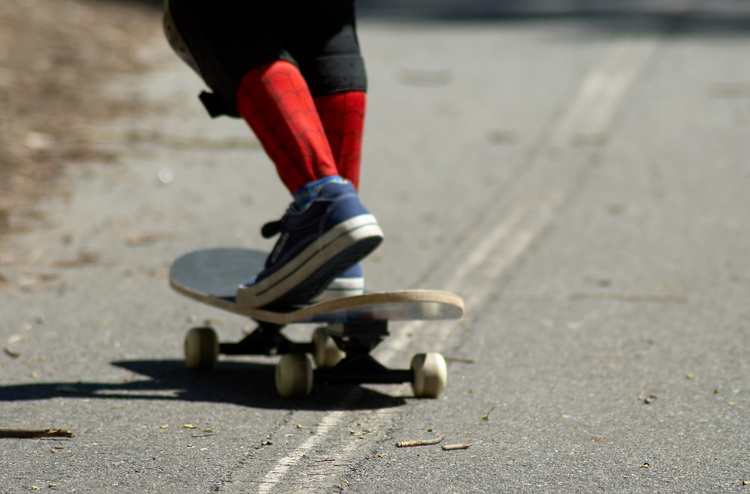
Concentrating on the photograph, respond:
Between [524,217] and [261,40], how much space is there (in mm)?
2814

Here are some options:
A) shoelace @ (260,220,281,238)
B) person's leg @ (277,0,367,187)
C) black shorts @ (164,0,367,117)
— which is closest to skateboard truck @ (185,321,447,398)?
shoelace @ (260,220,281,238)

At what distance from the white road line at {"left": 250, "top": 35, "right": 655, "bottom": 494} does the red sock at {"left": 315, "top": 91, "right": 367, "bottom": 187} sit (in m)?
0.71

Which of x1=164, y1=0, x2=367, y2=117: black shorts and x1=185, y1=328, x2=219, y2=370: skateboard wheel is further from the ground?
x1=164, y1=0, x2=367, y2=117: black shorts

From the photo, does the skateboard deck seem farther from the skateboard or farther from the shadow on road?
the shadow on road

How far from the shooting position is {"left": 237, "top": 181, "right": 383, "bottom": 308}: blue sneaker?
2.73 metres

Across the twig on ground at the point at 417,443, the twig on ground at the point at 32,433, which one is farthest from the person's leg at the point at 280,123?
the twig on ground at the point at 32,433

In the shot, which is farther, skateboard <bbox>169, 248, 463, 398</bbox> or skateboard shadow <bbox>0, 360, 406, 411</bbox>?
skateboard shadow <bbox>0, 360, 406, 411</bbox>

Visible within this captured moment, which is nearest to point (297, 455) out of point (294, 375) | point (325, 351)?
point (294, 375)

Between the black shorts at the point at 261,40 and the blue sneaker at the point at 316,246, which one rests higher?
the black shorts at the point at 261,40

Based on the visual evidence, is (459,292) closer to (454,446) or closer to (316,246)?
(316,246)

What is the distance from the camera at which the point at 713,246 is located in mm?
4887

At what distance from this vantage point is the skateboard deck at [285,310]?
277cm

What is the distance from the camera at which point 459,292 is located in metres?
4.26

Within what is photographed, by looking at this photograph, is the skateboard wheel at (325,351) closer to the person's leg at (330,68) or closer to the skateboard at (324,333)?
the skateboard at (324,333)
